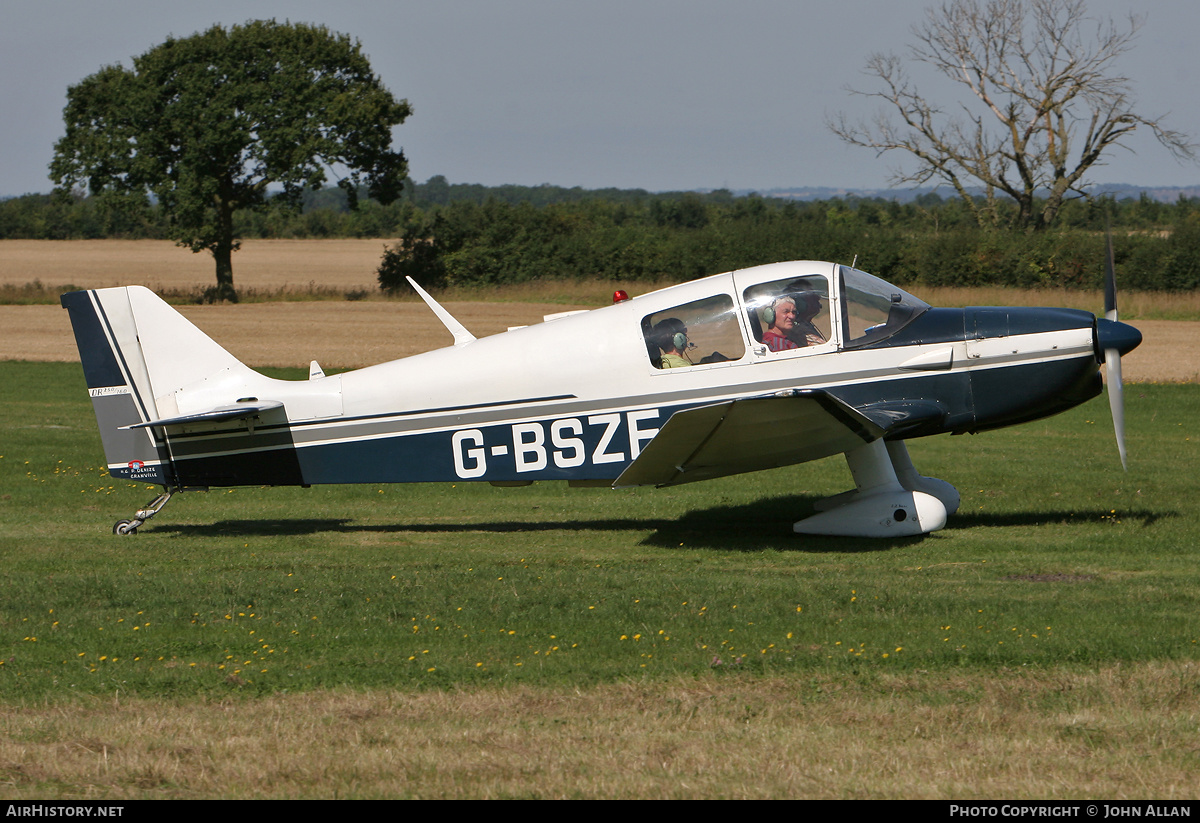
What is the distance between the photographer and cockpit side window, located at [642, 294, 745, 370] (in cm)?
913

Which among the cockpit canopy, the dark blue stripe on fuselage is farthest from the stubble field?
the cockpit canopy

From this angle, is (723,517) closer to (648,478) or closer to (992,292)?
(648,478)

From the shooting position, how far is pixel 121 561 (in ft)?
30.0

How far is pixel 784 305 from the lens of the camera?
9.09 m

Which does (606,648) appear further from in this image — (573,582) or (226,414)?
(226,414)

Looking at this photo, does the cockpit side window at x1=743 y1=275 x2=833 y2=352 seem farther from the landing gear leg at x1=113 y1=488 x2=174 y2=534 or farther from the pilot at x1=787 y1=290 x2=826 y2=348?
the landing gear leg at x1=113 y1=488 x2=174 y2=534

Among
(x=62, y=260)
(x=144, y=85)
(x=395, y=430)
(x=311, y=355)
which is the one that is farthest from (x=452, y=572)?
(x=62, y=260)

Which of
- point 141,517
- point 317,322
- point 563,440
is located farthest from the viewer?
point 317,322

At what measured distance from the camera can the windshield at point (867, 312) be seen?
9109 millimetres

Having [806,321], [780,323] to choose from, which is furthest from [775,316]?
[806,321]

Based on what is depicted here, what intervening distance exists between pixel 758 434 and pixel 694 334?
104 centimetres

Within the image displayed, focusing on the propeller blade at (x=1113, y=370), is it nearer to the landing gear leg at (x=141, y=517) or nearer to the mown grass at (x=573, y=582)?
the mown grass at (x=573, y=582)

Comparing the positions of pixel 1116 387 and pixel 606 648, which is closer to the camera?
pixel 606 648

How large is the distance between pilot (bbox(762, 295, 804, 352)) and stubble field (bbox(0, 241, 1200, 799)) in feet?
5.72
